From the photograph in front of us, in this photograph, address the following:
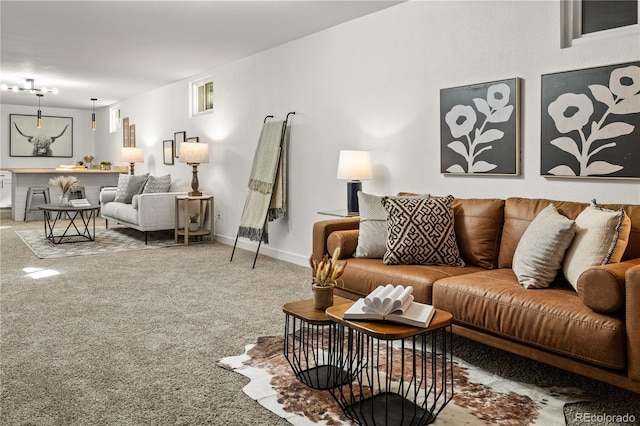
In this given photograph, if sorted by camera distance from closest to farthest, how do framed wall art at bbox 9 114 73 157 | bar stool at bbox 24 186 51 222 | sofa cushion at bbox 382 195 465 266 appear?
sofa cushion at bbox 382 195 465 266, bar stool at bbox 24 186 51 222, framed wall art at bbox 9 114 73 157

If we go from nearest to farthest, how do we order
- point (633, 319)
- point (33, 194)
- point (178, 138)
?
point (633, 319), point (178, 138), point (33, 194)

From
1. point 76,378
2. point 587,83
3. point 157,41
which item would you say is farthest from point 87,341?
point 157,41

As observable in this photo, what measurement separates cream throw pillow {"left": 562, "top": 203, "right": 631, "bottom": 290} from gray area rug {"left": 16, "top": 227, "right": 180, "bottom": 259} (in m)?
5.17

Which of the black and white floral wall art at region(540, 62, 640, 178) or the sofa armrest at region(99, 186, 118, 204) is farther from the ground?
the black and white floral wall art at region(540, 62, 640, 178)

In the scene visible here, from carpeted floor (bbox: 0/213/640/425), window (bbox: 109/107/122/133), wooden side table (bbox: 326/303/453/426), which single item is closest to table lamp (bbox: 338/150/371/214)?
carpeted floor (bbox: 0/213/640/425)

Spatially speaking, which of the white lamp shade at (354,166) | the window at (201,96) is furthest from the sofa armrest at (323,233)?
the window at (201,96)

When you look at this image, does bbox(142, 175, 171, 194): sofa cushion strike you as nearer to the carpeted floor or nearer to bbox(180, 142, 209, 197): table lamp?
bbox(180, 142, 209, 197): table lamp

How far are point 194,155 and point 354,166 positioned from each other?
3154mm

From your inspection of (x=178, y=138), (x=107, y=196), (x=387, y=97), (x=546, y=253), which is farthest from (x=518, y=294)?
(x=107, y=196)

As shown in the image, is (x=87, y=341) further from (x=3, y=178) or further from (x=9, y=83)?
(x=3, y=178)

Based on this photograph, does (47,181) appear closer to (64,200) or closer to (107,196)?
(107,196)

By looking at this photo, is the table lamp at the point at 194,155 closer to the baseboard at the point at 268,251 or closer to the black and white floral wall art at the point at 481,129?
the baseboard at the point at 268,251

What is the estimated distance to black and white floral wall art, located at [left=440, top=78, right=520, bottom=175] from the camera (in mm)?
3404

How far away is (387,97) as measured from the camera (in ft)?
14.3
